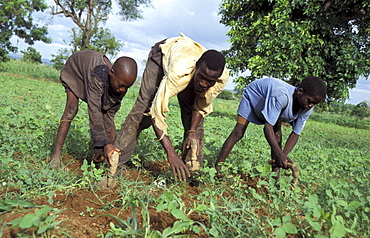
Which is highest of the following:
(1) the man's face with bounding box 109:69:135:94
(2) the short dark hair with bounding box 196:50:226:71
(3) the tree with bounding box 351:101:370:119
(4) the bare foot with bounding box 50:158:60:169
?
(3) the tree with bounding box 351:101:370:119

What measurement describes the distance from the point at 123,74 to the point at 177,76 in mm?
558

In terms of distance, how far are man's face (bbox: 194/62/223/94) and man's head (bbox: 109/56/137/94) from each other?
2.08ft

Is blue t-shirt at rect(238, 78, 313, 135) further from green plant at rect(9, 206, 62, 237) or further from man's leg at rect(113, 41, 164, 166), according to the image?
green plant at rect(9, 206, 62, 237)

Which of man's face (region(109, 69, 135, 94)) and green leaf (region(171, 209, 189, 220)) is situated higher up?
man's face (region(109, 69, 135, 94))

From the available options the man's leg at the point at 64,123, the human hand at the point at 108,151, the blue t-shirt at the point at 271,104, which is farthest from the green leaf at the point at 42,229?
the blue t-shirt at the point at 271,104

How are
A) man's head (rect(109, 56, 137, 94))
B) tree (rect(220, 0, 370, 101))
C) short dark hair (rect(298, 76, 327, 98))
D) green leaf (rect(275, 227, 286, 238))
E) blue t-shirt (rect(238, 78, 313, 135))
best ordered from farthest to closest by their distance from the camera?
tree (rect(220, 0, 370, 101))
blue t-shirt (rect(238, 78, 313, 135))
short dark hair (rect(298, 76, 327, 98))
man's head (rect(109, 56, 137, 94))
green leaf (rect(275, 227, 286, 238))

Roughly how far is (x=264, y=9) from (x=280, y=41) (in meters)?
2.18

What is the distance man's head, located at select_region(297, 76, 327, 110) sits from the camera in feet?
9.76

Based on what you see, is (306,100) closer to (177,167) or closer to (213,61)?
(213,61)

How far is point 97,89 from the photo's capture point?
2955mm

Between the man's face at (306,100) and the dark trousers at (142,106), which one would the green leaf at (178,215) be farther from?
the man's face at (306,100)

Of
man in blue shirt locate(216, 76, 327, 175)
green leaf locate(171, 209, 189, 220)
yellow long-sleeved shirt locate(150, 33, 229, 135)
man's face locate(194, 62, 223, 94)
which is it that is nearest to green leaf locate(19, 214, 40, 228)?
green leaf locate(171, 209, 189, 220)

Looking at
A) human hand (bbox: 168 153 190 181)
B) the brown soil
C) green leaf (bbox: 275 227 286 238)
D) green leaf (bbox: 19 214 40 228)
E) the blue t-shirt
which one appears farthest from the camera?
the blue t-shirt

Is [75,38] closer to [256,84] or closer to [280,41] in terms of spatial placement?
[280,41]
